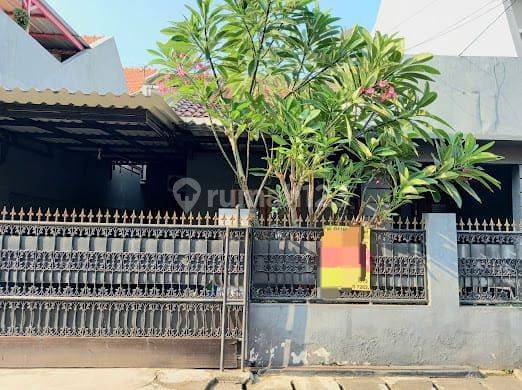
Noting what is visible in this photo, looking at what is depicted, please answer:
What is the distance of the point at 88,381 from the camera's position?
3.72 metres

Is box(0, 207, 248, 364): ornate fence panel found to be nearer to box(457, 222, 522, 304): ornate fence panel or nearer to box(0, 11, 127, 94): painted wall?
box(457, 222, 522, 304): ornate fence panel

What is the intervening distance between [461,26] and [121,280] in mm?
8409

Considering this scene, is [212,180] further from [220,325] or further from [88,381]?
[88,381]

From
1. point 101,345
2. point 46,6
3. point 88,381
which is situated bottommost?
point 88,381

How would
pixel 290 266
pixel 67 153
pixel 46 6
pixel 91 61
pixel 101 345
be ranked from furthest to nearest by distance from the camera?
pixel 91 61
pixel 46 6
pixel 67 153
pixel 290 266
pixel 101 345

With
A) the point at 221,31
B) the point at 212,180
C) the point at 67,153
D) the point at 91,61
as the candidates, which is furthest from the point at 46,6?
the point at 221,31

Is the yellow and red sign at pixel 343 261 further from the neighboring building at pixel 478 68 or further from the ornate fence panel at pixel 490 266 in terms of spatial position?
the neighboring building at pixel 478 68

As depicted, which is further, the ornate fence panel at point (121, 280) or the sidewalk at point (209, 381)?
the ornate fence panel at point (121, 280)

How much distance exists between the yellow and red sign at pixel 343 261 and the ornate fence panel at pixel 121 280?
871mm

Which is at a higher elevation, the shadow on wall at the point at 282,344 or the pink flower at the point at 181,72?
the pink flower at the point at 181,72

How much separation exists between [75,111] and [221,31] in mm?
2039

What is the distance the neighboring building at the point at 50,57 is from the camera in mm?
7727

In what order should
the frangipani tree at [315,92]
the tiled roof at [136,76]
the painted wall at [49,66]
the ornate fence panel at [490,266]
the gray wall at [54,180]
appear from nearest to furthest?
1. the frangipani tree at [315,92]
2. the ornate fence panel at [490,266]
3. the gray wall at [54,180]
4. the painted wall at [49,66]
5. the tiled roof at [136,76]

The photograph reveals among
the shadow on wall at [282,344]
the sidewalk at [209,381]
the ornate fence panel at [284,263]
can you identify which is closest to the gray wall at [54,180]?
the sidewalk at [209,381]
